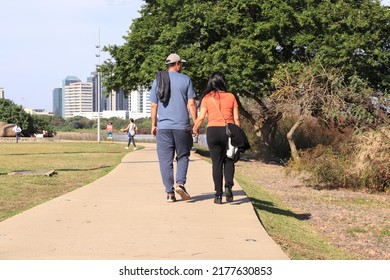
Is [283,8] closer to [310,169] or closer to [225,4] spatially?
[225,4]

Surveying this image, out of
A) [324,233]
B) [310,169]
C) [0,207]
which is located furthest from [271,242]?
[310,169]

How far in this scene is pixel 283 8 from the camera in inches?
931

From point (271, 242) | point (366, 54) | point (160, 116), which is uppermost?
point (366, 54)

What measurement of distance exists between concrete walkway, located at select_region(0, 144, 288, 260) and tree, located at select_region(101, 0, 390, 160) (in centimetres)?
1447

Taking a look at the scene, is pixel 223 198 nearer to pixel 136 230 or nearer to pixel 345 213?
pixel 136 230

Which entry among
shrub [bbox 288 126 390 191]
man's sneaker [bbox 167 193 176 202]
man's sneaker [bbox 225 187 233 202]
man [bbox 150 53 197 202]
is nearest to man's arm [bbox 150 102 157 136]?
man [bbox 150 53 197 202]

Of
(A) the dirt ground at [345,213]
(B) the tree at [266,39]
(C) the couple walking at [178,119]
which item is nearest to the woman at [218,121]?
(C) the couple walking at [178,119]

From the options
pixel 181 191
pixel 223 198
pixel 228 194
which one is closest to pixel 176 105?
pixel 181 191

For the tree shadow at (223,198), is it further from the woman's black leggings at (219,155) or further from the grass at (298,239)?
the woman's black leggings at (219,155)

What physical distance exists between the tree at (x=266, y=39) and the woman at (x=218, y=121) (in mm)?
14055

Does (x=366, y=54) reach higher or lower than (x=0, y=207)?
higher

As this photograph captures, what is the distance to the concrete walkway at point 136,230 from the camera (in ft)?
17.3

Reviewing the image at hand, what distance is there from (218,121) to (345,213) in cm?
481

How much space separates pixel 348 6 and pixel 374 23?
133cm
